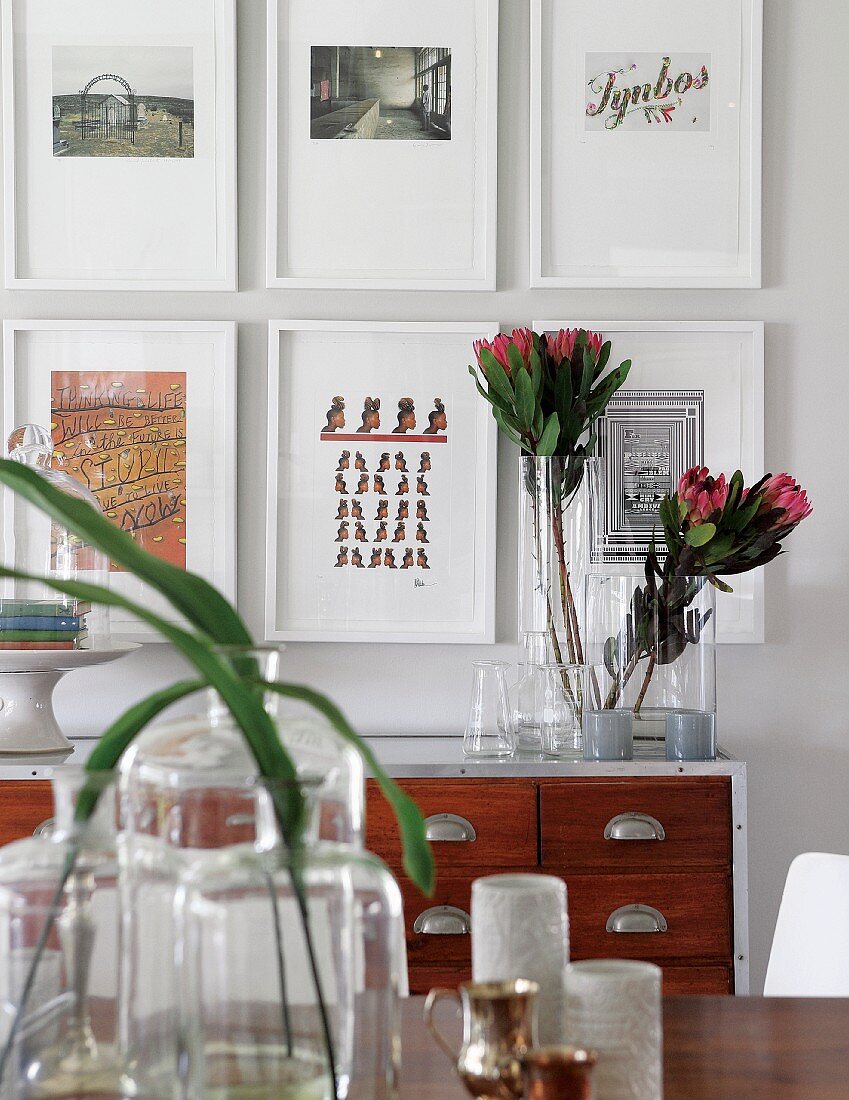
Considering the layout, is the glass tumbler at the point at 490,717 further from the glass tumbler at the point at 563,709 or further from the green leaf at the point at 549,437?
the green leaf at the point at 549,437

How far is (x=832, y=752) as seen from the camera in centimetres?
240

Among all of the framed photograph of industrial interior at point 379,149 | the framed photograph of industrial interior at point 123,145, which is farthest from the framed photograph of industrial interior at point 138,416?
the framed photograph of industrial interior at point 379,149

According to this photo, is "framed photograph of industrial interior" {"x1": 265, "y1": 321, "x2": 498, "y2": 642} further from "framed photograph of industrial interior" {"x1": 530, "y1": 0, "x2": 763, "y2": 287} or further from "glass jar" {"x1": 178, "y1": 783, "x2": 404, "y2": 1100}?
"glass jar" {"x1": 178, "y1": 783, "x2": 404, "y2": 1100}

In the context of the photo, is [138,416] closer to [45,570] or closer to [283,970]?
[45,570]

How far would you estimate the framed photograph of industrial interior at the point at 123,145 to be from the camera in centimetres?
239

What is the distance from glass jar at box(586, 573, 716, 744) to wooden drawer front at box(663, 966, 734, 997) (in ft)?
1.29

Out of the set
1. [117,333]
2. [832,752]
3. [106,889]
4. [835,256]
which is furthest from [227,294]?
[106,889]

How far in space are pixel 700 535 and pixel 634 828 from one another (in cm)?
52

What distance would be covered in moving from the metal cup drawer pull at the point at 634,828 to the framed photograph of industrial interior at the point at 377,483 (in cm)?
56

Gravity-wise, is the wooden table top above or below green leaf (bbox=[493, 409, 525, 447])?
below

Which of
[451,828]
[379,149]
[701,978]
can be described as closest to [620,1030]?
[451,828]

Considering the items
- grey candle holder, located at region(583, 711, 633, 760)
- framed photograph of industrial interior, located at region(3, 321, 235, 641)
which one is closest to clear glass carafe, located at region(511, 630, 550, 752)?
grey candle holder, located at region(583, 711, 633, 760)

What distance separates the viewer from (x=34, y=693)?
2.11 m

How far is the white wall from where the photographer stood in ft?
7.87
